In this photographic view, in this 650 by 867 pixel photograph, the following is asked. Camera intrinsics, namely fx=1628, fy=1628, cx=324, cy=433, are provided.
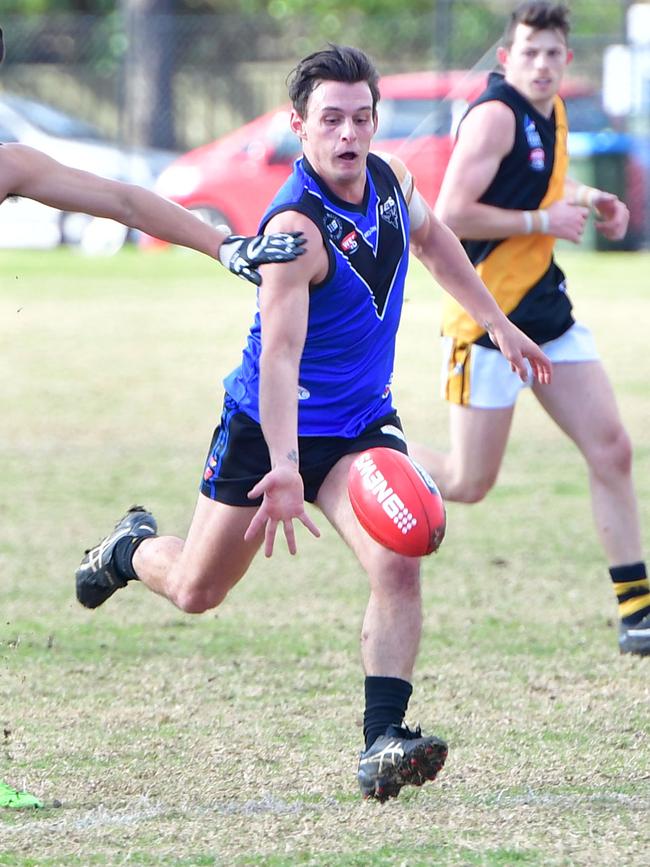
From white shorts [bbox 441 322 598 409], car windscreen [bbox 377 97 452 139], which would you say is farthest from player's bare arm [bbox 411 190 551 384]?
car windscreen [bbox 377 97 452 139]

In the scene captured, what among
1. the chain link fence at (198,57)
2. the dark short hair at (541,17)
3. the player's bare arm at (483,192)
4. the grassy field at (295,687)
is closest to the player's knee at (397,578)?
the grassy field at (295,687)

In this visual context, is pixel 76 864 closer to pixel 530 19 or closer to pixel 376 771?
pixel 376 771

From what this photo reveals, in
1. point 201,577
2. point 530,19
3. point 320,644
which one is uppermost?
point 530,19

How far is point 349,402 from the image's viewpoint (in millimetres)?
4902

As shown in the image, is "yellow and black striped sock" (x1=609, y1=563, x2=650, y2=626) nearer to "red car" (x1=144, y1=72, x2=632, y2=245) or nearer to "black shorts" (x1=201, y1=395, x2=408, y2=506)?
"black shorts" (x1=201, y1=395, x2=408, y2=506)

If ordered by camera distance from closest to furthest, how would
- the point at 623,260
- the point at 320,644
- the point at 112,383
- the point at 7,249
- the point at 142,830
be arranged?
1. the point at 142,830
2. the point at 320,644
3. the point at 112,383
4. the point at 623,260
5. the point at 7,249

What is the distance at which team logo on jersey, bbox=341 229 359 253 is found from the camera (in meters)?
4.77

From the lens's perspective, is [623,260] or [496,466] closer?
[496,466]

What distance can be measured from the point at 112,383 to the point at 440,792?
29.6 ft

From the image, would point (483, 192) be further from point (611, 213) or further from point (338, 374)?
point (338, 374)

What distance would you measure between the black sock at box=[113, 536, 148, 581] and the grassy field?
0.42 metres

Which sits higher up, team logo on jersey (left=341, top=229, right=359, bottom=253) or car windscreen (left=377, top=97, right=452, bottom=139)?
car windscreen (left=377, top=97, right=452, bottom=139)

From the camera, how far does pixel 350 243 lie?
4.79m

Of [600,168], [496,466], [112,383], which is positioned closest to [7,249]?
[600,168]
